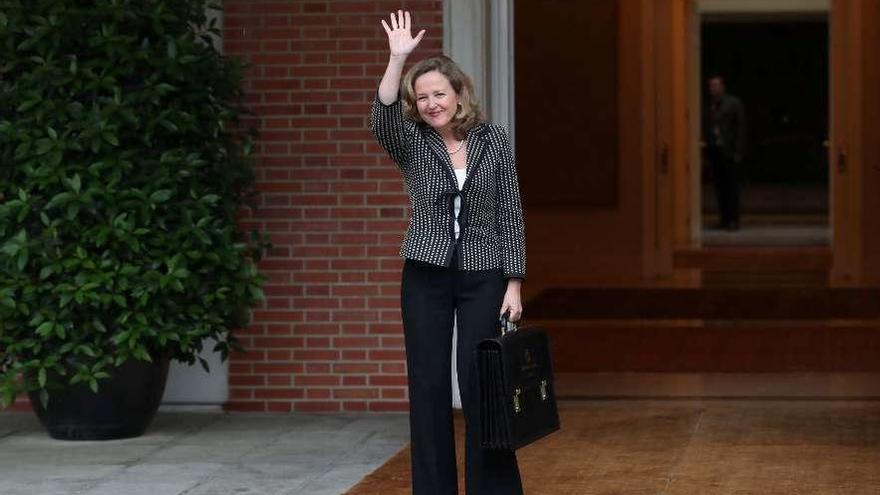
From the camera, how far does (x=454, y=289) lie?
6.00 m

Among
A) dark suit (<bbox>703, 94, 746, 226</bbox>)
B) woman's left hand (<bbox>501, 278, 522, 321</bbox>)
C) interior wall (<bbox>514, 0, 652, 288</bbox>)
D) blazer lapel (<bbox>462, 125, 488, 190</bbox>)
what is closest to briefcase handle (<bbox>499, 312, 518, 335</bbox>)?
woman's left hand (<bbox>501, 278, 522, 321</bbox>)

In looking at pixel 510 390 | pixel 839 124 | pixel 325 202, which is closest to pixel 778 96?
pixel 839 124

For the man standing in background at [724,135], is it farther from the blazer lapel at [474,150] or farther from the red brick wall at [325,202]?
the blazer lapel at [474,150]

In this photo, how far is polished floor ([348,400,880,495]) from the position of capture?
23.9 ft

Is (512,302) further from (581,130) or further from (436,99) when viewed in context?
(581,130)

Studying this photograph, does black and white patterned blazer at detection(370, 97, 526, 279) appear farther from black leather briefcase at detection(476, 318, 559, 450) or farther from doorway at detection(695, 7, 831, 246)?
doorway at detection(695, 7, 831, 246)

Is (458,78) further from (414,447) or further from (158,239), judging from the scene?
(158,239)

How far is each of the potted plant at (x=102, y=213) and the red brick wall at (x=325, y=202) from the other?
847 mm

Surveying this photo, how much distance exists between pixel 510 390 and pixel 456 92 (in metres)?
0.95

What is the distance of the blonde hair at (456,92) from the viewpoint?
590 centimetres

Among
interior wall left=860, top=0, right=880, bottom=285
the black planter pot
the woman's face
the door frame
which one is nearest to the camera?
the woman's face

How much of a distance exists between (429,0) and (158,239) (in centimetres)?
190

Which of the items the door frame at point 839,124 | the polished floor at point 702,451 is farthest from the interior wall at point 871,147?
the polished floor at point 702,451

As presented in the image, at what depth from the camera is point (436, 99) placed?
590 cm
